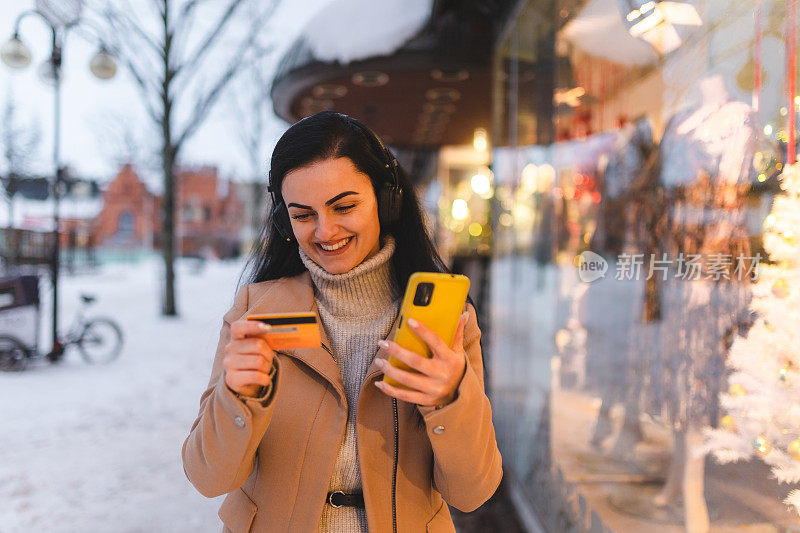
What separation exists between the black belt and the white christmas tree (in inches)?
49.0

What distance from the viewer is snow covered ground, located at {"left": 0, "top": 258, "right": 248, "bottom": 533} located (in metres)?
3.52

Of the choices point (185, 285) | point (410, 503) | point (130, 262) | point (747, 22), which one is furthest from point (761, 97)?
point (130, 262)

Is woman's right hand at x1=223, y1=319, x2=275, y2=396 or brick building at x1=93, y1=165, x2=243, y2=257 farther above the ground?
brick building at x1=93, y1=165, x2=243, y2=257

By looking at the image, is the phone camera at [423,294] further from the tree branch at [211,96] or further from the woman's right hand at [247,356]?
the tree branch at [211,96]

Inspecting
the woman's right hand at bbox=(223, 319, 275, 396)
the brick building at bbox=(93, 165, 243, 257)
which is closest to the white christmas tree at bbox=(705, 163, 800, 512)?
the woman's right hand at bbox=(223, 319, 275, 396)

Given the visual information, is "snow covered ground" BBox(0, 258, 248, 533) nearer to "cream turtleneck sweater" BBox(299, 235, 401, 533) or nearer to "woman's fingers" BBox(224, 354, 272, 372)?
"cream turtleneck sweater" BBox(299, 235, 401, 533)

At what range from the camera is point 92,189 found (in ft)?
82.1

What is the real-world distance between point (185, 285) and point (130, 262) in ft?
49.8

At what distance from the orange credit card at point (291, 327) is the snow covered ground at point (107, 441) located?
71 cm

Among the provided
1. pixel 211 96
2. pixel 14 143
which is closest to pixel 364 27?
pixel 211 96

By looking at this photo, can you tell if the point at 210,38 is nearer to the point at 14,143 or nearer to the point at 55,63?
the point at 55,63

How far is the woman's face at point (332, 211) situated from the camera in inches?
49.3

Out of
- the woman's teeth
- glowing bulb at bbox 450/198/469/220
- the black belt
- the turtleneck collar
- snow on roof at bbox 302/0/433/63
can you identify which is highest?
snow on roof at bbox 302/0/433/63

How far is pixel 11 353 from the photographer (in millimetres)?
7238
